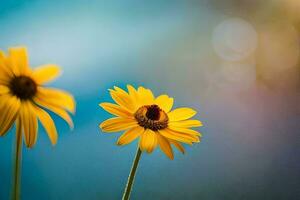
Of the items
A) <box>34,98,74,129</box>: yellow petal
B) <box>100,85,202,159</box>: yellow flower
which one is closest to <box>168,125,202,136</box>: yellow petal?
<box>100,85,202,159</box>: yellow flower

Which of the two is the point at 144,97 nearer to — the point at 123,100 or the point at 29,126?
the point at 123,100

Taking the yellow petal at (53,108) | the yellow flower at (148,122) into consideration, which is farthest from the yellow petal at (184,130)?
the yellow petal at (53,108)

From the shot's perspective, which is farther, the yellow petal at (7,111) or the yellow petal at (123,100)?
the yellow petal at (123,100)

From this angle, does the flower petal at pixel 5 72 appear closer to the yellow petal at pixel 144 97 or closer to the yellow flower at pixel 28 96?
the yellow flower at pixel 28 96

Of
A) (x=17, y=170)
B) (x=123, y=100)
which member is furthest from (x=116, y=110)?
(x=17, y=170)

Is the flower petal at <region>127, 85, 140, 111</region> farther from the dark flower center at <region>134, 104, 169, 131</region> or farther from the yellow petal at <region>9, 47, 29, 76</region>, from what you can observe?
the yellow petal at <region>9, 47, 29, 76</region>
